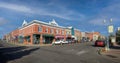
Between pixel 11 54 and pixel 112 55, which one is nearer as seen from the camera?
pixel 112 55

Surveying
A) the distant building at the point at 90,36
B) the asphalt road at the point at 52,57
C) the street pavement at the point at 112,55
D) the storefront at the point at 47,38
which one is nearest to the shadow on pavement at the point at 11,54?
→ the asphalt road at the point at 52,57

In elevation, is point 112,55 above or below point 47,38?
below

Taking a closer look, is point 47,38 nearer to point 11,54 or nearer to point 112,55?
point 11,54

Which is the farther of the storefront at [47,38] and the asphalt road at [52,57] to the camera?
the storefront at [47,38]

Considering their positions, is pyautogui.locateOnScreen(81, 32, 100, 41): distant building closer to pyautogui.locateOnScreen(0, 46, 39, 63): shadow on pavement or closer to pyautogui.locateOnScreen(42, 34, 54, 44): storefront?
pyautogui.locateOnScreen(42, 34, 54, 44): storefront

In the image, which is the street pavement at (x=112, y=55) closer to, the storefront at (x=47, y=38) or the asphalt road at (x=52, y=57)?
the asphalt road at (x=52, y=57)

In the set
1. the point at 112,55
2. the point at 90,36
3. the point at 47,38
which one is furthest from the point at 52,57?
the point at 90,36

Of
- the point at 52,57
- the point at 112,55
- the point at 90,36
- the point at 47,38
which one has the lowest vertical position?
the point at 112,55

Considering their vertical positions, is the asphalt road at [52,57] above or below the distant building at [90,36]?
below

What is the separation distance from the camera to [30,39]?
1982 inches

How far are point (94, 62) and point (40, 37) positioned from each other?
127 ft

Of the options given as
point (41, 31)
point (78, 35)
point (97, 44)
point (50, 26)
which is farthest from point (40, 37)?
point (78, 35)

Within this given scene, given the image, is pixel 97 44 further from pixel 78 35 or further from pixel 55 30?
Answer: pixel 78 35

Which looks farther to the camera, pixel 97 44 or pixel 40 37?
pixel 40 37
